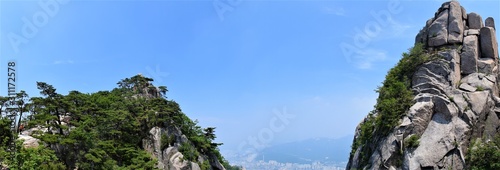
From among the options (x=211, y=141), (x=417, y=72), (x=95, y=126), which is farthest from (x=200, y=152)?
(x=417, y=72)

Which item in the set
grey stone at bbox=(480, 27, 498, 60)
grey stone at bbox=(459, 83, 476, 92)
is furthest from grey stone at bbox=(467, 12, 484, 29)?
grey stone at bbox=(459, 83, 476, 92)

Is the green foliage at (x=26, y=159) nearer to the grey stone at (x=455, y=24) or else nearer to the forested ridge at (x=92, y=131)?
the forested ridge at (x=92, y=131)

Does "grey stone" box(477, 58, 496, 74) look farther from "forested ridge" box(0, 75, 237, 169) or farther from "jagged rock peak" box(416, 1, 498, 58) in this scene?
"forested ridge" box(0, 75, 237, 169)

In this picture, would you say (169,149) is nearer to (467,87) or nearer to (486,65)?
(467,87)

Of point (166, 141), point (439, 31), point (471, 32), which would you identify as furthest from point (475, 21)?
point (166, 141)

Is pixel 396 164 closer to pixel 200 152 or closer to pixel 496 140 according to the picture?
pixel 496 140

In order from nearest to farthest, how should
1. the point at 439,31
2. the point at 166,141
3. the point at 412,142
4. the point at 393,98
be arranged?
the point at 412,142 < the point at 393,98 < the point at 439,31 < the point at 166,141
